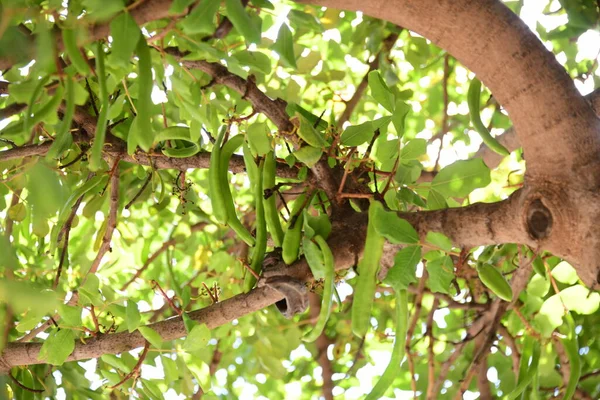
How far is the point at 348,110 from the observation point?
179cm

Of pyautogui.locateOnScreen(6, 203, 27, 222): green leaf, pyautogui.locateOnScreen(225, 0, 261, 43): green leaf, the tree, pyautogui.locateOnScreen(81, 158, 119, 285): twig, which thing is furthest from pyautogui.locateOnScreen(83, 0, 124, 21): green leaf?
pyautogui.locateOnScreen(6, 203, 27, 222): green leaf

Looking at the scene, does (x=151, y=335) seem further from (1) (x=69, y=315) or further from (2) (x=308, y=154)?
(2) (x=308, y=154)

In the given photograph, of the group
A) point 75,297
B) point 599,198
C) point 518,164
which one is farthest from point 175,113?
point 518,164

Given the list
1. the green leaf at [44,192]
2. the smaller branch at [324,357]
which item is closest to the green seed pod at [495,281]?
the green leaf at [44,192]

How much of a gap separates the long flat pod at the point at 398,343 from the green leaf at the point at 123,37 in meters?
0.43

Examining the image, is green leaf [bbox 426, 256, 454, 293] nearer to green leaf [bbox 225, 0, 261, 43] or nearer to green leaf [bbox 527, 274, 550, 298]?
green leaf [bbox 527, 274, 550, 298]

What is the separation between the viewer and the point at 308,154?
91cm

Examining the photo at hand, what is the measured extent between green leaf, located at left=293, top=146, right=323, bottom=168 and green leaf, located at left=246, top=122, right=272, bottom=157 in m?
0.04

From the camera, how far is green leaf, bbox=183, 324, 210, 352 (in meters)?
0.89

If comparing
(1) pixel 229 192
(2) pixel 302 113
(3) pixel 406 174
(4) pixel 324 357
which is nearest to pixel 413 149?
(3) pixel 406 174

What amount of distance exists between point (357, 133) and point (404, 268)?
0.22 metres

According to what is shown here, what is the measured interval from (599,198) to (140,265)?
4.87 feet

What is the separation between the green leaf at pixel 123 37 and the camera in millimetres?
658

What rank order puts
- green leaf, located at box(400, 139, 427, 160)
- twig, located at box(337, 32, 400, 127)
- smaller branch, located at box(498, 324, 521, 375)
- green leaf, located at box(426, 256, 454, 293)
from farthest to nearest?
twig, located at box(337, 32, 400, 127)
smaller branch, located at box(498, 324, 521, 375)
green leaf, located at box(400, 139, 427, 160)
green leaf, located at box(426, 256, 454, 293)
